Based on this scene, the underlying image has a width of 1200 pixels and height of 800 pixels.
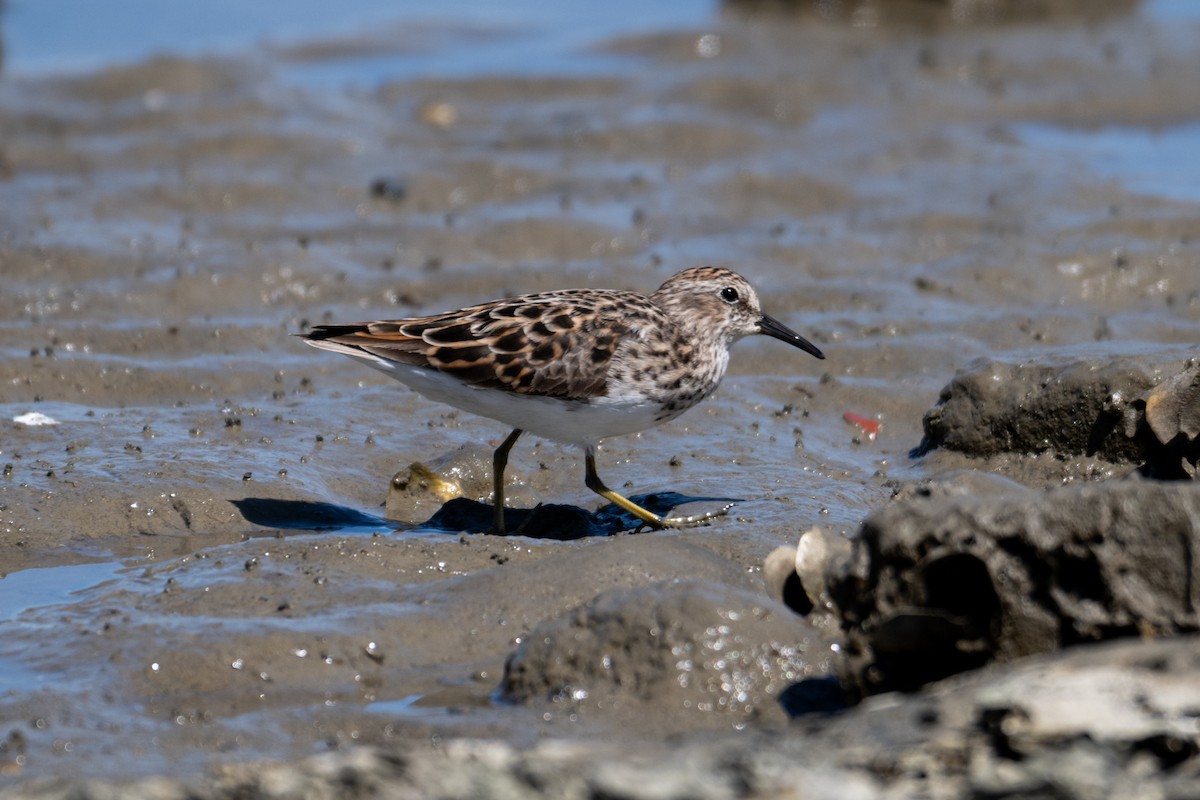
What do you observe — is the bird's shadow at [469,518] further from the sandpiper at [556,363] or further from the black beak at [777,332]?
the black beak at [777,332]

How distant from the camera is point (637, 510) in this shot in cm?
839

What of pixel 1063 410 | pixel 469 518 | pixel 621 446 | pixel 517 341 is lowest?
pixel 469 518

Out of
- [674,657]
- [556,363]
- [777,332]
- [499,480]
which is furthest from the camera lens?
[777,332]

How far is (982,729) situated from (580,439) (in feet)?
15.0

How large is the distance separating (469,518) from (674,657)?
9.69 feet

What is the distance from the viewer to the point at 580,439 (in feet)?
28.2

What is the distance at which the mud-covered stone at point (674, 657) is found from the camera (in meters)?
5.82

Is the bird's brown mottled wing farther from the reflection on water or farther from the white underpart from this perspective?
the reflection on water

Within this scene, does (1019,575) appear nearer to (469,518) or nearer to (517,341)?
(517,341)

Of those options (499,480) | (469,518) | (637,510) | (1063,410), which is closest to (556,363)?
(499,480)

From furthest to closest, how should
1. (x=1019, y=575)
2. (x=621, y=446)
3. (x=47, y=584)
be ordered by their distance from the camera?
(x=621, y=446) → (x=47, y=584) → (x=1019, y=575)

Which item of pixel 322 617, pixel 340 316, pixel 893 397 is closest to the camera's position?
pixel 322 617

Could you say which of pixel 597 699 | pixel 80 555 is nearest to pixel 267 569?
pixel 80 555

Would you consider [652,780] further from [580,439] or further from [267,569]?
[580,439]
